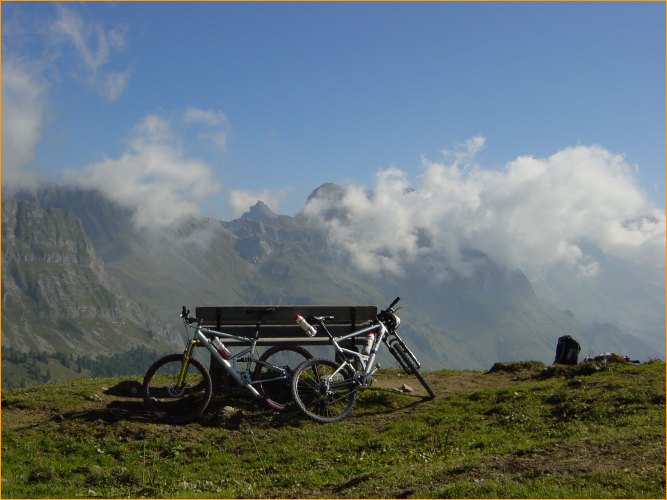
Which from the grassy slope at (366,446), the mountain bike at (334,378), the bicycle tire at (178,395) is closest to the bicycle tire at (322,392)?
the mountain bike at (334,378)

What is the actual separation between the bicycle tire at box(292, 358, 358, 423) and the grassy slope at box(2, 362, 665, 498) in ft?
1.40

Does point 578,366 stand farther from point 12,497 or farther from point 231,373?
point 12,497

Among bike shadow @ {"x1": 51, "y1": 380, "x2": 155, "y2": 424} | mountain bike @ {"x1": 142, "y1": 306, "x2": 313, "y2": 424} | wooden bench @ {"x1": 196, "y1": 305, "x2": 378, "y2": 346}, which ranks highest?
wooden bench @ {"x1": 196, "y1": 305, "x2": 378, "y2": 346}

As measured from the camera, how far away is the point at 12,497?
33.5 ft

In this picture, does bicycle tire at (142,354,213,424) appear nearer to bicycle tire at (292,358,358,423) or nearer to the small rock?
the small rock

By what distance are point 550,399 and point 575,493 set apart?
6466mm

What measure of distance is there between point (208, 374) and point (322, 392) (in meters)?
2.53

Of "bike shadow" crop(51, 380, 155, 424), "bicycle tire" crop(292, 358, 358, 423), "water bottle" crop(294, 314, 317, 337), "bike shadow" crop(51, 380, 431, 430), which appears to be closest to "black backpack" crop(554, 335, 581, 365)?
"bike shadow" crop(51, 380, 431, 430)

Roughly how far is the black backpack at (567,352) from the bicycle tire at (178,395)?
12.2 m

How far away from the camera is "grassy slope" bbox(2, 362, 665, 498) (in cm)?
991

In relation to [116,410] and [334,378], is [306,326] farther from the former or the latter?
[116,410]

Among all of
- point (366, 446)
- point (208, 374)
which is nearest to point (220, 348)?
point (208, 374)

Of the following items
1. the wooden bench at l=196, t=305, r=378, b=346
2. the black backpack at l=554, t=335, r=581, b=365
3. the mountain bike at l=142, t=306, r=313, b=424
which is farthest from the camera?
the black backpack at l=554, t=335, r=581, b=365

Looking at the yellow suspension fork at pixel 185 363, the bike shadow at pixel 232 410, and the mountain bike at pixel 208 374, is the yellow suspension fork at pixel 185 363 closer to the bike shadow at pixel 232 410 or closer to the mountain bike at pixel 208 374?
the mountain bike at pixel 208 374
